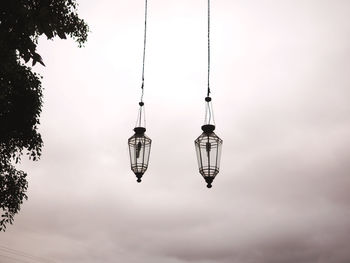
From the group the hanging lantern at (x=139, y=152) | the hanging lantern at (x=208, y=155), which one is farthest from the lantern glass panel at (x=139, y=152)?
the hanging lantern at (x=208, y=155)

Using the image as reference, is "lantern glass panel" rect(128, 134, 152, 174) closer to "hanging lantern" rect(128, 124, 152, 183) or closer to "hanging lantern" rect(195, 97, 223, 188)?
"hanging lantern" rect(128, 124, 152, 183)

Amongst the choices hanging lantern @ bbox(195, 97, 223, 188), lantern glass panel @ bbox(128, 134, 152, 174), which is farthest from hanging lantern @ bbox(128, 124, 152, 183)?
hanging lantern @ bbox(195, 97, 223, 188)

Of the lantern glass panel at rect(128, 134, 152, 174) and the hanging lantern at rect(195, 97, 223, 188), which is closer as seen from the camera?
the hanging lantern at rect(195, 97, 223, 188)

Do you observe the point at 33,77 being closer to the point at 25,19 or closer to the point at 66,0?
the point at 66,0

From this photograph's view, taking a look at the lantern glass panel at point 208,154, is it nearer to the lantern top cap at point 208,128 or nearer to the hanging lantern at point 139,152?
the lantern top cap at point 208,128

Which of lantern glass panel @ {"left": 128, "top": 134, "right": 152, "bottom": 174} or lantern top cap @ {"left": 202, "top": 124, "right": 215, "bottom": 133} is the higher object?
lantern top cap @ {"left": 202, "top": 124, "right": 215, "bottom": 133}

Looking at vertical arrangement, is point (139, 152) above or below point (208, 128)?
below

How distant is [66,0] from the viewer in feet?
51.2

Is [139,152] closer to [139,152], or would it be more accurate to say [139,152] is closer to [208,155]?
[139,152]

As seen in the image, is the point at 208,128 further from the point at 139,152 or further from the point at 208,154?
the point at 139,152

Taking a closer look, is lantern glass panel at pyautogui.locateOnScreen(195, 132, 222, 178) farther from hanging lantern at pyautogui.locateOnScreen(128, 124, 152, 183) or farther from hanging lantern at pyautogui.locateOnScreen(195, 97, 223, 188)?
hanging lantern at pyautogui.locateOnScreen(128, 124, 152, 183)

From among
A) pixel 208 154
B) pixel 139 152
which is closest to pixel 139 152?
pixel 139 152

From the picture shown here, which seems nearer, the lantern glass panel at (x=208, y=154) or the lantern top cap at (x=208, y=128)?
the lantern glass panel at (x=208, y=154)

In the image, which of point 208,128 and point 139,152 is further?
point 139,152
